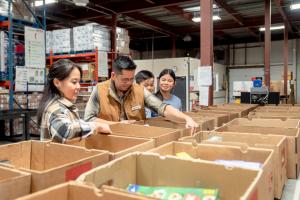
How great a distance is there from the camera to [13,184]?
0.95 meters

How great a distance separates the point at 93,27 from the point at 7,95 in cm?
273

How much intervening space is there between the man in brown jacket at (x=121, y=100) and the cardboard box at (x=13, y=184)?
135 centimetres

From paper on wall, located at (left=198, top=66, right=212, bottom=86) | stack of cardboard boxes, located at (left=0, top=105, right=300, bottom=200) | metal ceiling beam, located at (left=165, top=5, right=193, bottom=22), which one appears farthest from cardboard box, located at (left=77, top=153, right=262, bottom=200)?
metal ceiling beam, located at (left=165, top=5, right=193, bottom=22)

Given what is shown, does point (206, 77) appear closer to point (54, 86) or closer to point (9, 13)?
point (54, 86)

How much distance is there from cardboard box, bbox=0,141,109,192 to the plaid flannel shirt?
93 millimetres

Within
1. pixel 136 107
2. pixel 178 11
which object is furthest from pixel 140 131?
pixel 178 11

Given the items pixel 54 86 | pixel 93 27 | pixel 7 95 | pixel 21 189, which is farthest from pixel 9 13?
pixel 21 189

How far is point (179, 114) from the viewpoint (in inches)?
89.7

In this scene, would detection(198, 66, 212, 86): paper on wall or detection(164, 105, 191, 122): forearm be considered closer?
detection(164, 105, 191, 122): forearm

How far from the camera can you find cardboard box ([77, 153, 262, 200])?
969 millimetres

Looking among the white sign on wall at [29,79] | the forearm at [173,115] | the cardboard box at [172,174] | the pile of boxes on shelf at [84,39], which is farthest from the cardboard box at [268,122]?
the pile of boxes on shelf at [84,39]

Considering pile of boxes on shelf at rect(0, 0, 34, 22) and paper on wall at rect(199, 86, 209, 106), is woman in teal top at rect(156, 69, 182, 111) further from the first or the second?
pile of boxes on shelf at rect(0, 0, 34, 22)

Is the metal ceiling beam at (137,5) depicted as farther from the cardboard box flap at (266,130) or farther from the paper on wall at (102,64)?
the cardboard box flap at (266,130)

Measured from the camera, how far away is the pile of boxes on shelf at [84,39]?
25.1 feet
